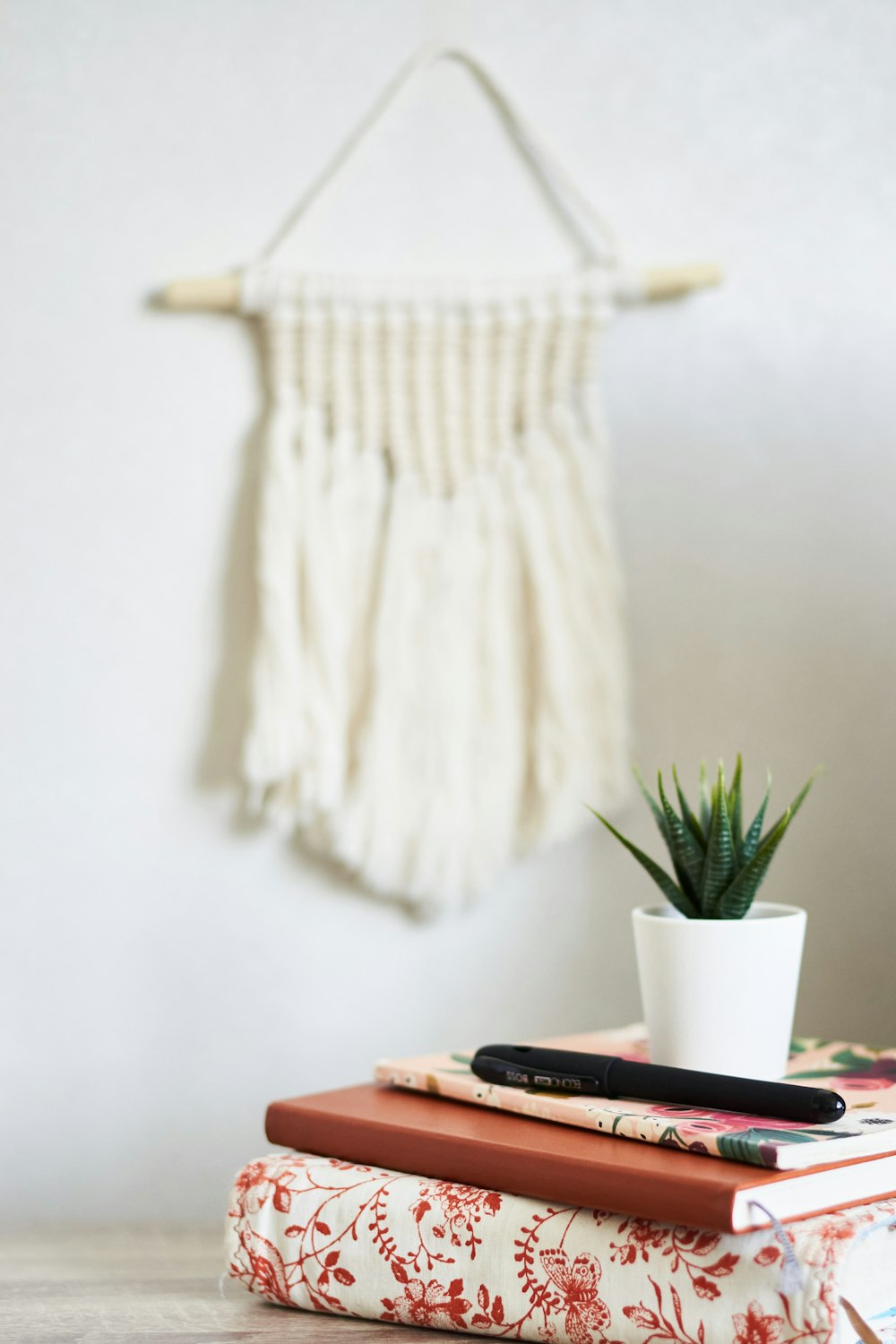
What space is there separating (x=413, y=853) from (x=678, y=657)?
0.28 m

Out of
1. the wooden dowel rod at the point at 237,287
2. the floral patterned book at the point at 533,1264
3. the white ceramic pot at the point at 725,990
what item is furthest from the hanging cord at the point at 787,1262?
the wooden dowel rod at the point at 237,287

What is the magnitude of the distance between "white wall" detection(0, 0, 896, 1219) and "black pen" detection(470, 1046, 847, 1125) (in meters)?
0.37

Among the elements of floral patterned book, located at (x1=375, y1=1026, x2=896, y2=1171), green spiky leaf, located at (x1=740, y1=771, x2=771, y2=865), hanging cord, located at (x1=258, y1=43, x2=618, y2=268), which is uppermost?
hanging cord, located at (x1=258, y1=43, x2=618, y2=268)

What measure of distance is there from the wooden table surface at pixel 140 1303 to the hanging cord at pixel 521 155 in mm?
760

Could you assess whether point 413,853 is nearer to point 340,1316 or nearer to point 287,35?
point 340,1316

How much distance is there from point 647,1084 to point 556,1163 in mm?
71

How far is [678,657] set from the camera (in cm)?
100

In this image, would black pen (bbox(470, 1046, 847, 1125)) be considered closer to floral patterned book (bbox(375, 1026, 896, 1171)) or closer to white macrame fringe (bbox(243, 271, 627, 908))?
floral patterned book (bbox(375, 1026, 896, 1171))

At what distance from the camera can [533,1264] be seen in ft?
1.78

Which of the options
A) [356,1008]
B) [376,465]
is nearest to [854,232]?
[376,465]

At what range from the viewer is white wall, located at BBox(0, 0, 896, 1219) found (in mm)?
970

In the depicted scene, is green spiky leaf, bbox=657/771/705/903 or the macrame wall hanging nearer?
green spiky leaf, bbox=657/771/705/903

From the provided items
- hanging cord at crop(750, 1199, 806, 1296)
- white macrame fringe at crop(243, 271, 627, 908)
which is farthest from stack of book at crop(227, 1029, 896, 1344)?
white macrame fringe at crop(243, 271, 627, 908)

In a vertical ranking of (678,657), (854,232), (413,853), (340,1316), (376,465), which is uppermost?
(854,232)
